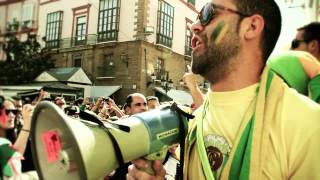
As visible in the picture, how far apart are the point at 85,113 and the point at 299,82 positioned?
0.73m

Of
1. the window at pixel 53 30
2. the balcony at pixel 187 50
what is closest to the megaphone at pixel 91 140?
the balcony at pixel 187 50

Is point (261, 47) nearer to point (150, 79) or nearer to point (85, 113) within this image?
point (85, 113)

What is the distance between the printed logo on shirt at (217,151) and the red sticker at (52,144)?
0.38m

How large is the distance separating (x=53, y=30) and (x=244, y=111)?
2.41 metres

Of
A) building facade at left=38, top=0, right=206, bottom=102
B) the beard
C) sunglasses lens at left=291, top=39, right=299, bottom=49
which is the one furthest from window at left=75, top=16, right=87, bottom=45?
the beard

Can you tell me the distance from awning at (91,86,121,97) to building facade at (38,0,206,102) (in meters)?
0.04

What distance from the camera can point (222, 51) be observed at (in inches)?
40.5

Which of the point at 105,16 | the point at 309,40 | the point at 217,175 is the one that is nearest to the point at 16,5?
the point at 105,16

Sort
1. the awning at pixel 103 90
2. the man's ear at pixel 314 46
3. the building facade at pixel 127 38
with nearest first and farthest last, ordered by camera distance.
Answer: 1. the man's ear at pixel 314 46
2. the building facade at pixel 127 38
3. the awning at pixel 103 90

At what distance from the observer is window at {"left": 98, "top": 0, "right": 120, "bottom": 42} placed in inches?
84.7

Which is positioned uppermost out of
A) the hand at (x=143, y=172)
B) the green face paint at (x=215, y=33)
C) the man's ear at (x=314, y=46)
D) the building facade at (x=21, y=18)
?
the building facade at (x=21, y=18)

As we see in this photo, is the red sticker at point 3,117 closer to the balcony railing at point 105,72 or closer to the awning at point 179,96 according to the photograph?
the balcony railing at point 105,72

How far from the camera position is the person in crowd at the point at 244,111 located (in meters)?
0.81

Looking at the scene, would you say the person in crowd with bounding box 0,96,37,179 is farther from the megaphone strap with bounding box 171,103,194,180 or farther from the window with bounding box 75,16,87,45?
the megaphone strap with bounding box 171,103,194,180
